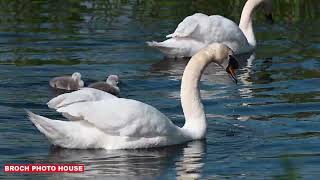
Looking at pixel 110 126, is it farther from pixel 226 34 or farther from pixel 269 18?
pixel 269 18

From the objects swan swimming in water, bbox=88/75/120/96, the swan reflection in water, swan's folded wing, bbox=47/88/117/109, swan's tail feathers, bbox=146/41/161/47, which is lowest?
swan's tail feathers, bbox=146/41/161/47

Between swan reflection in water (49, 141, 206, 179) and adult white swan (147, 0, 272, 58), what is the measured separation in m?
6.06

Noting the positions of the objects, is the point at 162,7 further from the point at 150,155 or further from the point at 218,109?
the point at 150,155

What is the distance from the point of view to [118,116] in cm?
1218

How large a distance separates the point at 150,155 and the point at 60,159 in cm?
99

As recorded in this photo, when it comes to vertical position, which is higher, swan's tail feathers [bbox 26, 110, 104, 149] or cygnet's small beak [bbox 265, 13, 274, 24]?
swan's tail feathers [bbox 26, 110, 104, 149]

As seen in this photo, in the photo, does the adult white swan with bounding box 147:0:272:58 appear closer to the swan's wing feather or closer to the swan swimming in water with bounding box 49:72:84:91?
the swan's wing feather

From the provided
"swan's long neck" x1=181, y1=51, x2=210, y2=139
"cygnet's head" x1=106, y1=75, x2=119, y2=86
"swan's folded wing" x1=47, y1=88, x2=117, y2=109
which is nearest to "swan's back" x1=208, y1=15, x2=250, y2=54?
"cygnet's head" x1=106, y1=75, x2=119, y2=86

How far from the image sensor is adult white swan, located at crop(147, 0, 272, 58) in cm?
1891

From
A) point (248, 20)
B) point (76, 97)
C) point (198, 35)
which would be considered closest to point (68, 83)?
point (76, 97)

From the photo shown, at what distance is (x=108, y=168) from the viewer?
11.6 meters

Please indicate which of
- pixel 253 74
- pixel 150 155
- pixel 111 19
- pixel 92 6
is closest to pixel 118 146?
pixel 150 155

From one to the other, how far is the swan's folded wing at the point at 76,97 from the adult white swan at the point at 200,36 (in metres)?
5.80

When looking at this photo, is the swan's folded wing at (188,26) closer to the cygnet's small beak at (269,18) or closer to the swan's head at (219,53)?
the cygnet's small beak at (269,18)
